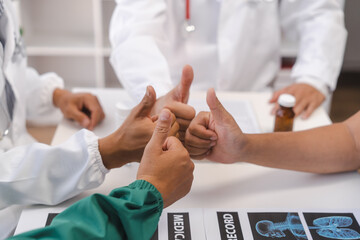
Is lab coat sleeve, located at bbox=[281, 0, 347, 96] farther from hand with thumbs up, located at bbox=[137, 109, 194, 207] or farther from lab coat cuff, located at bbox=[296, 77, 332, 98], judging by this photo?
hand with thumbs up, located at bbox=[137, 109, 194, 207]

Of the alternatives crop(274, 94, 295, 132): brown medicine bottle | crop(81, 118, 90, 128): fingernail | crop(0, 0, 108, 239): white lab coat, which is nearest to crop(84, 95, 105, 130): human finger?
crop(81, 118, 90, 128): fingernail

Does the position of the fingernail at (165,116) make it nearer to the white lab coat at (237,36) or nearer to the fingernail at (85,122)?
the fingernail at (85,122)

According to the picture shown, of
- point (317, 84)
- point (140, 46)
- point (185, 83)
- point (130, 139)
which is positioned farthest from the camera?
point (317, 84)

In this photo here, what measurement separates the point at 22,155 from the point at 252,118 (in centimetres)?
61

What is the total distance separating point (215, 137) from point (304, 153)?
21cm

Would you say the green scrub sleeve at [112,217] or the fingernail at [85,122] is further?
the fingernail at [85,122]

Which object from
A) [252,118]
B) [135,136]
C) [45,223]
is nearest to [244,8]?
[252,118]

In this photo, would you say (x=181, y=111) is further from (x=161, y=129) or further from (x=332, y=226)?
(x=332, y=226)

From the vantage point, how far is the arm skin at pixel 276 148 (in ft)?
2.87

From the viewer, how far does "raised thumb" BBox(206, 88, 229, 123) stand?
80cm

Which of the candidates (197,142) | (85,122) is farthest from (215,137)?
(85,122)

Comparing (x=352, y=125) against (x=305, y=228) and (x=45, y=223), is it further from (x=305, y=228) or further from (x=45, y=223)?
(x=45, y=223)

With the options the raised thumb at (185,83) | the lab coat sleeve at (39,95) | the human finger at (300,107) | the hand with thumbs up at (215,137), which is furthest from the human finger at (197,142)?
the lab coat sleeve at (39,95)

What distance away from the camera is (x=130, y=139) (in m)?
0.82
